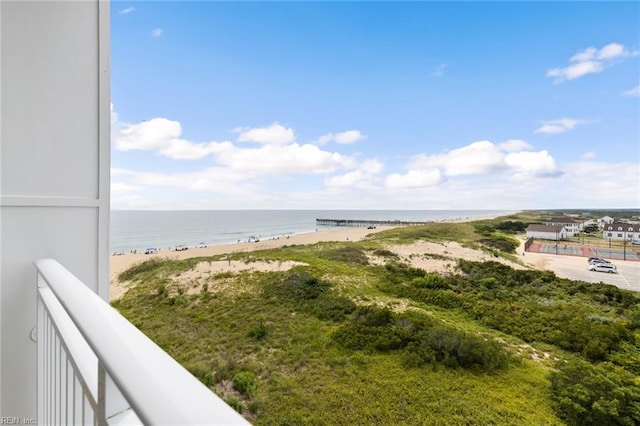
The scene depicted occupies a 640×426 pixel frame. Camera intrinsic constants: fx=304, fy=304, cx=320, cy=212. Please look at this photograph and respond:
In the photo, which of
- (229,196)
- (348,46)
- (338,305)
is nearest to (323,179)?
(229,196)

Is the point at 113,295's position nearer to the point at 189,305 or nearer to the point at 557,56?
the point at 189,305

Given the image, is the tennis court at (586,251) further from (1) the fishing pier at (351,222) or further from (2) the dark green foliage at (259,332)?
(1) the fishing pier at (351,222)

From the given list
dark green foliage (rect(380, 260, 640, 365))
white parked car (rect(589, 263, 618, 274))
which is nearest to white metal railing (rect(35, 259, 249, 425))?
dark green foliage (rect(380, 260, 640, 365))

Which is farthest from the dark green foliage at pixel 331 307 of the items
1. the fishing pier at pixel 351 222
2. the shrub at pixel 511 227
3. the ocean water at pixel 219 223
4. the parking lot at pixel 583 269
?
the fishing pier at pixel 351 222

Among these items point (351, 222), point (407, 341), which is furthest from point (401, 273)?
point (351, 222)

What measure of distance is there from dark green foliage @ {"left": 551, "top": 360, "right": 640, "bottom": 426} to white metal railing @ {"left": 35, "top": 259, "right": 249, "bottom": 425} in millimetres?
2067

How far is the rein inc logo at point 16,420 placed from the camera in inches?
39.8

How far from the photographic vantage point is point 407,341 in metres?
2.20

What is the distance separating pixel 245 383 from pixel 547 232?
265 centimetres

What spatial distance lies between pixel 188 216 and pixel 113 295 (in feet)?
10.1

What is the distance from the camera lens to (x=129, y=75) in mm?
2518

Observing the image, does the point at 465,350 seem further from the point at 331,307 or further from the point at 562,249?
the point at 562,249

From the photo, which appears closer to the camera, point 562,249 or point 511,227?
point 562,249

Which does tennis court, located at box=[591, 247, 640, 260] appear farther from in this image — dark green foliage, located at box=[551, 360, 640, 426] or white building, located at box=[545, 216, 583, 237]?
dark green foliage, located at box=[551, 360, 640, 426]
